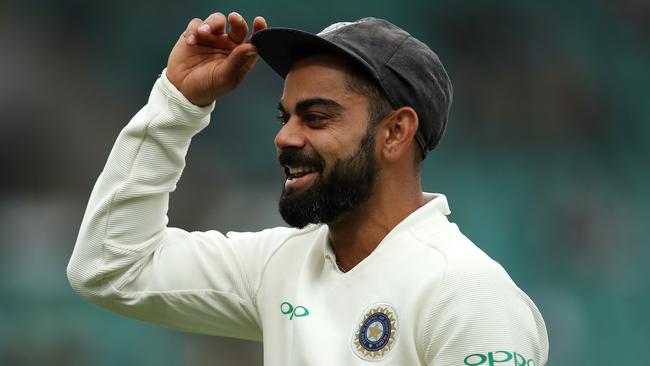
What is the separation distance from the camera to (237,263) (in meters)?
2.34

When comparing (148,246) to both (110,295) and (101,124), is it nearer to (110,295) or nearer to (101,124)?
(110,295)

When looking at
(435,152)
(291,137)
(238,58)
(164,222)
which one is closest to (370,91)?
(291,137)

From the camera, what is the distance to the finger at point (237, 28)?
87.6 inches

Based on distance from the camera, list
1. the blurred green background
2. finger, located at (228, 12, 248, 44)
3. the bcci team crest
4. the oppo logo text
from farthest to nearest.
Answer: the blurred green background < finger, located at (228, 12, 248, 44) < the bcci team crest < the oppo logo text

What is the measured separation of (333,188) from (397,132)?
178 millimetres

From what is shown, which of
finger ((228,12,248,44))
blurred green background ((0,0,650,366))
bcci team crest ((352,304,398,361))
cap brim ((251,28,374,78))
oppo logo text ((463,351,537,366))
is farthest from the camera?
blurred green background ((0,0,650,366))

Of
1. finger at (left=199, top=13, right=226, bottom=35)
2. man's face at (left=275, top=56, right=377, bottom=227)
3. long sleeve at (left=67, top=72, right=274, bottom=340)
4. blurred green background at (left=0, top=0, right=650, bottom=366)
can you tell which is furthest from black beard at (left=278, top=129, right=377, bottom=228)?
blurred green background at (left=0, top=0, right=650, bottom=366)

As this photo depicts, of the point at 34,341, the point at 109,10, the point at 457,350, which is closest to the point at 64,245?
the point at 34,341

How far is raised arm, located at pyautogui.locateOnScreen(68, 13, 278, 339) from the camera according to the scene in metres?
2.27

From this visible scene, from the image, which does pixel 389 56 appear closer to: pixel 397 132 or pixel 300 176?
pixel 397 132

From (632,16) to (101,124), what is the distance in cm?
291

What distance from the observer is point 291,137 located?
2.11m

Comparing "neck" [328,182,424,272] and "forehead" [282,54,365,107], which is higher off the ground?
"forehead" [282,54,365,107]

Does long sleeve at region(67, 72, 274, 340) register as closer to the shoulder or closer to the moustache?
the moustache
